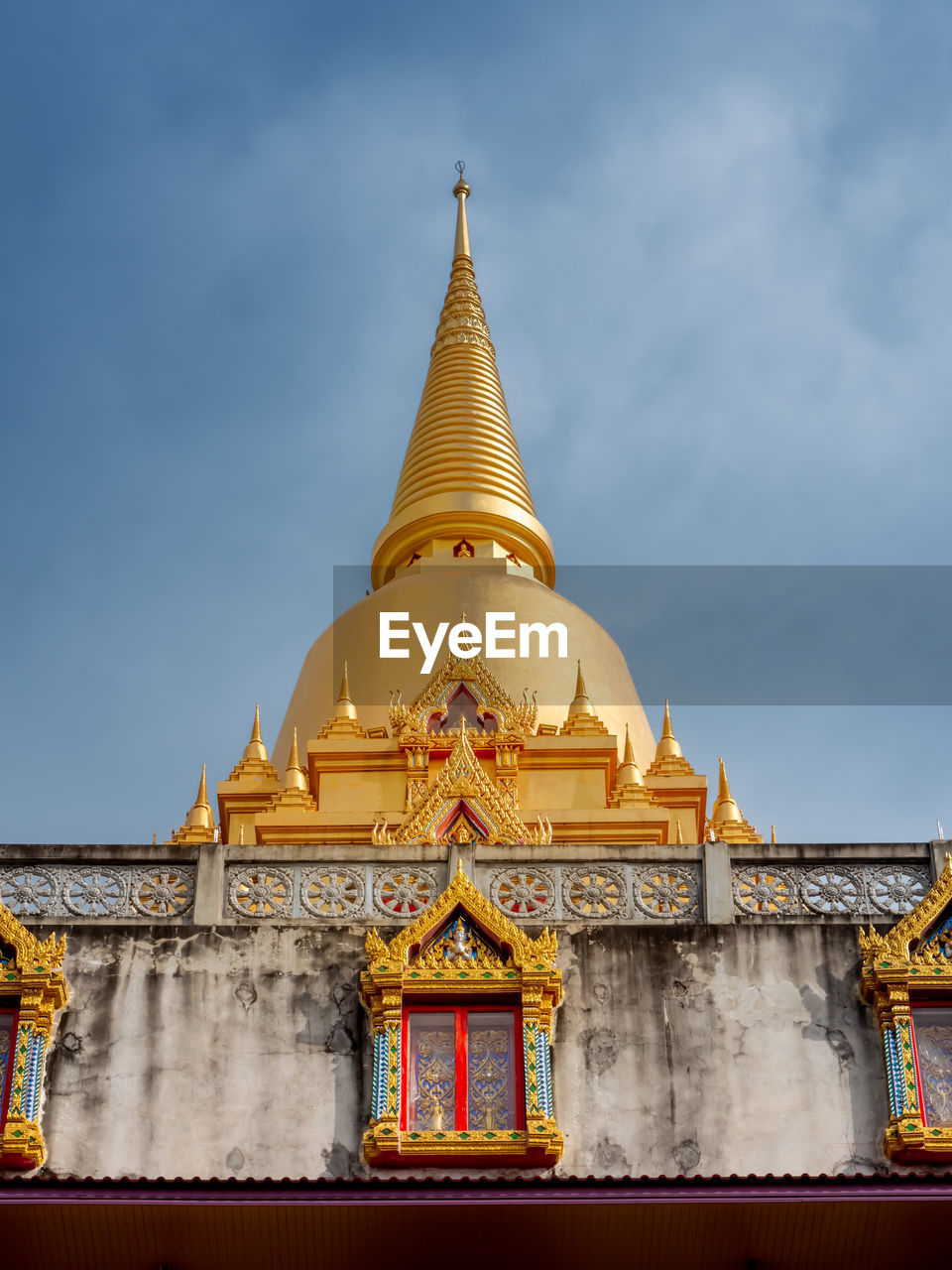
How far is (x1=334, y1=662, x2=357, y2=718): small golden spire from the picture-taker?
30.6 meters

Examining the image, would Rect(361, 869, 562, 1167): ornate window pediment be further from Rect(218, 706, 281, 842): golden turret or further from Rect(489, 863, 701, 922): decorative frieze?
Rect(218, 706, 281, 842): golden turret

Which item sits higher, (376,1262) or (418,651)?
(418,651)

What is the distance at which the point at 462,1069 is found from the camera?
16844mm

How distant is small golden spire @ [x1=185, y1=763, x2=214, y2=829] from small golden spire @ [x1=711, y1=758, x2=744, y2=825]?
7400 millimetres

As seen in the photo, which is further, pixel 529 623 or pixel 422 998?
pixel 529 623

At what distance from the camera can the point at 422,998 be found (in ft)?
56.3

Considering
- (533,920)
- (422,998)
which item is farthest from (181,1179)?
(533,920)

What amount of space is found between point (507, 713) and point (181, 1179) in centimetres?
1516

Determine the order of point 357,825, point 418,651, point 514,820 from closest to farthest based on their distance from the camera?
point 514,820, point 357,825, point 418,651

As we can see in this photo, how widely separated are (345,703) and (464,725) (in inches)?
90.7

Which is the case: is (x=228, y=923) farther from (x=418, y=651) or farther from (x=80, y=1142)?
(x=418, y=651)

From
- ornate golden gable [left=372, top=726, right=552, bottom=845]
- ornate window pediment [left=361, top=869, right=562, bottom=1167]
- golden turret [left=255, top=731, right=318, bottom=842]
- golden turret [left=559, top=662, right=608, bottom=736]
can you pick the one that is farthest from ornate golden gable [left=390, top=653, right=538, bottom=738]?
ornate window pediment [left=361, top=869, right=562, bottom=1167]

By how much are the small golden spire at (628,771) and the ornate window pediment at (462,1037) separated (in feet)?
37.0

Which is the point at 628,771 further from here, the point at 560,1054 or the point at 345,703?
the point at 560,1054
